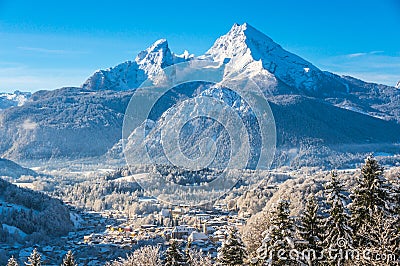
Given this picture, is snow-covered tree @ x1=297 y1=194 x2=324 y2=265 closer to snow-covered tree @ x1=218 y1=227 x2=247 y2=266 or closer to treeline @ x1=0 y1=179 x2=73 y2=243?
snow-covered tree @ x1=218 y1=227 x2=247 y2=266

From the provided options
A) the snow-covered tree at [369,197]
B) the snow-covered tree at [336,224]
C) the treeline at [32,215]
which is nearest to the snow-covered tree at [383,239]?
the snow-covered tree at [369,197]

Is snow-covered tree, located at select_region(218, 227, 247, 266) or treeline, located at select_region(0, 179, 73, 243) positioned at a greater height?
snow-covered tree, located at select_region(218, 227, 247, 266)

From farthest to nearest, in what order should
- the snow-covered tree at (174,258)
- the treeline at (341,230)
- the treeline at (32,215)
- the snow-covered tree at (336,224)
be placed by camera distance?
the treeline at (32,215) → the snow-covered tree at (174,258) → the snow-covered tree at (336,224) → the treeline at (341,230)

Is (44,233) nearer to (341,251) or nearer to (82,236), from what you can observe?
(82,236)

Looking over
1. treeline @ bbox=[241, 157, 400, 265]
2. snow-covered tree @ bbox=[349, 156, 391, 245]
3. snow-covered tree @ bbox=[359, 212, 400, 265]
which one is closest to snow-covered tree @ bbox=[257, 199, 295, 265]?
treeline @ bbox=[241, 157, 400, 265]

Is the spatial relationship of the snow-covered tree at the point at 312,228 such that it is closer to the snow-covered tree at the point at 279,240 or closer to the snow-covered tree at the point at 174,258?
the snow-covered tree at the point at 279,240

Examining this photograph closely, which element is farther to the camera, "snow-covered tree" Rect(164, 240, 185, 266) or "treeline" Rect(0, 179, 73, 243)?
"treeline" Rect(0, 179, 73, 243)
